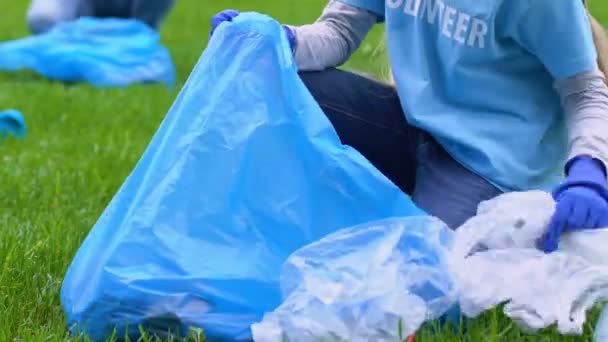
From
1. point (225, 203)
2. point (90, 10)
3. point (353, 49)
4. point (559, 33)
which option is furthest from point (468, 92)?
point (90, 10)

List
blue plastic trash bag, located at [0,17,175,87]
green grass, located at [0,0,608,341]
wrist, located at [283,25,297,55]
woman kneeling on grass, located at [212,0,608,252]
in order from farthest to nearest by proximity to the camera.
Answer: blue plastic trash bag, located at [0,17,175,87] → wrist, located at [283,25,297,55] → woman kneeling on grass, located at [212,0,608,252] → green grass, located at [0,0,608,341]

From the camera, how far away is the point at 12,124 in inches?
158

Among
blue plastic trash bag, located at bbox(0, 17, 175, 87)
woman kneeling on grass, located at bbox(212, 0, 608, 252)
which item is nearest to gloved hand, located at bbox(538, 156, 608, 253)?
woman kneeling on grass, located at bbox(212, 0, 608, 252)

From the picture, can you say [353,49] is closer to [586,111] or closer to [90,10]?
[586,111]

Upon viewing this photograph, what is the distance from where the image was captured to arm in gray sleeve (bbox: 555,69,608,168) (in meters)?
2.03

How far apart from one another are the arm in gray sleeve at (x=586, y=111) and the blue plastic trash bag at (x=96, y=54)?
11.9ft

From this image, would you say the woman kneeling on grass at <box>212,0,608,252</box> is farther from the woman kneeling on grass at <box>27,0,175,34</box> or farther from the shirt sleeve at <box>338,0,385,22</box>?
the woman kneeling on grass at <box>27,0,175,34</box>

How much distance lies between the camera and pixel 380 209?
2.00 metres

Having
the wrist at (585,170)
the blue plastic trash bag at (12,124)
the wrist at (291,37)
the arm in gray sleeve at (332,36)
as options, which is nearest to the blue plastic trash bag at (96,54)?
the blue plastic trash bag at (12,124)

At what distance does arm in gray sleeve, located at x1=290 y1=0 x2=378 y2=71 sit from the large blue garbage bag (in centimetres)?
28

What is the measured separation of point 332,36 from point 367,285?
2.58 feet

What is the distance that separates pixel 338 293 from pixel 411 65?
710mm

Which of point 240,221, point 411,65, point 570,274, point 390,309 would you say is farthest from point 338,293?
point 411,65

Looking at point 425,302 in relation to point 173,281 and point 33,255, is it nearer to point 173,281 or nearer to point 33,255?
point 173,281
